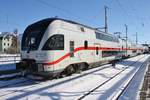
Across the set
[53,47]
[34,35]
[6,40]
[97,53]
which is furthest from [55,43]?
[6,40]

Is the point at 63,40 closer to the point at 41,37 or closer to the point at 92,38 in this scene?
the point at 41,37

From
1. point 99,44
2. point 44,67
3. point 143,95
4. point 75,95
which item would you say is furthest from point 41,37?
point 99,44

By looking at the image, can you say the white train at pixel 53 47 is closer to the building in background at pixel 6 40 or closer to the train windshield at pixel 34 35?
A: the train windshield at pixel 34 35

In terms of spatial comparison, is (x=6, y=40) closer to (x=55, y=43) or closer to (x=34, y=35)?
(x=34, y=35)

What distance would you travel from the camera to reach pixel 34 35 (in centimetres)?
1333

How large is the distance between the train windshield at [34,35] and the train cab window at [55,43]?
0.51 m

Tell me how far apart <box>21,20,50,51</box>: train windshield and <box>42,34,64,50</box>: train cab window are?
51 centimetres

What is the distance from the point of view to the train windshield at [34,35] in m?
12.8

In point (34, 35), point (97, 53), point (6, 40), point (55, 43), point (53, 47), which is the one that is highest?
point (6, 40)

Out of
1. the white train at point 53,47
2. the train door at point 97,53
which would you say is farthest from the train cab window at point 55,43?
the train door at point 97,53

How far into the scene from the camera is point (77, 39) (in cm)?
1564

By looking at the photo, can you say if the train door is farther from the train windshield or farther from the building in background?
the building in background

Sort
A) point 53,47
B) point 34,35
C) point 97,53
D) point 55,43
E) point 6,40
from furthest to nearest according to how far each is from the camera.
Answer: point 6,40 → point 97,53 → point 34,35 → point 55,43 → point 53,47

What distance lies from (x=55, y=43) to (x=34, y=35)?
4.51ft
